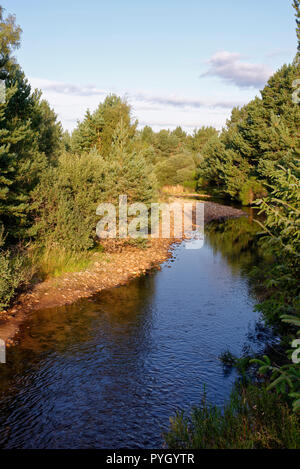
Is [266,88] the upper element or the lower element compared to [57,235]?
upper

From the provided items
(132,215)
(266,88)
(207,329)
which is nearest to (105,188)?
(132,215)

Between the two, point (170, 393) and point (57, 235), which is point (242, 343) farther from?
point (57, 235)

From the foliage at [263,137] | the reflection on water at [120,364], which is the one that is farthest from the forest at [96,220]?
the foliage at [263,137]

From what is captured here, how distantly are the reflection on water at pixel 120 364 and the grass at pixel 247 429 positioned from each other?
3.59 ft

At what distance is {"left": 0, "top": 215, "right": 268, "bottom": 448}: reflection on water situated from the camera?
23.6 ft

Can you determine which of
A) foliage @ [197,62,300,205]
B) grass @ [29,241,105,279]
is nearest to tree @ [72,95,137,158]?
grass @ [29,241,105,279]

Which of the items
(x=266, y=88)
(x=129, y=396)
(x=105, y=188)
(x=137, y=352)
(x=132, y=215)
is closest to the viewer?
(x=129, y=396)

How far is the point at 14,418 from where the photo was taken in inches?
292

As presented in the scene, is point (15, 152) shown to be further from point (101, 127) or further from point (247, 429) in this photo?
Result: point (101, 127)

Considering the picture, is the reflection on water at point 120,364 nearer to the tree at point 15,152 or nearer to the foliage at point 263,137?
the tree at point 15,152

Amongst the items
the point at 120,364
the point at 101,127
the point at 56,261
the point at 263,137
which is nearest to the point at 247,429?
the point at 120,364

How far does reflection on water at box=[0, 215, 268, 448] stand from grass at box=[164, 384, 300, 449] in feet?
3.59

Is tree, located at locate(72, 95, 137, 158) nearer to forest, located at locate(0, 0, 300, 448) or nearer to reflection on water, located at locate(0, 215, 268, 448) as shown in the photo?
forest, located at locate(0, 0, 300, 448)

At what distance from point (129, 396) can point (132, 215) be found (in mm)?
13585
